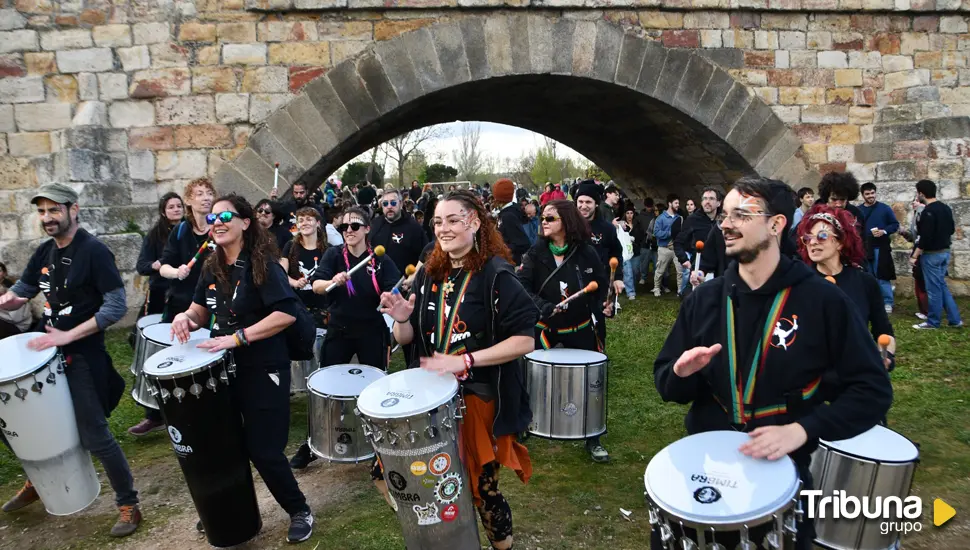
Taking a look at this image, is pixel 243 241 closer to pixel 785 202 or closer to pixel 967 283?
pixel 785 202

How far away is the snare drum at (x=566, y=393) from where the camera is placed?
4457 mm

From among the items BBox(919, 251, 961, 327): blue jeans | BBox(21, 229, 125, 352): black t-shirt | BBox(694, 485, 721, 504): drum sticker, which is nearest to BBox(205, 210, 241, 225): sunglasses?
BBox(21, 229, 125, 352): black t-shirt

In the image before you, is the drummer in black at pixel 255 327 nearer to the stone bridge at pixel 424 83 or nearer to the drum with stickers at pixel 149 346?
the drum with stickers at pixel 149 346

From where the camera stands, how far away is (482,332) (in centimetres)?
300

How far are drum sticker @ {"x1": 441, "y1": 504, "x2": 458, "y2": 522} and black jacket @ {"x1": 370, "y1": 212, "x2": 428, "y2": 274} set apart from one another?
3914 mm

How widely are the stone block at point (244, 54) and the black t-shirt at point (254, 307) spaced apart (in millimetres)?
5611

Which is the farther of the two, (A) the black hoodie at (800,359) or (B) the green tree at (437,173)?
(B) the green tree at (437,173)

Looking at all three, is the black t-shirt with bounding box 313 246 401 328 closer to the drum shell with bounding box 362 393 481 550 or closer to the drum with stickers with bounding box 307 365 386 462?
the drum with stickers with bounding box 307 365 386 462

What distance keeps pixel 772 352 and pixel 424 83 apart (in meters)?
7.30

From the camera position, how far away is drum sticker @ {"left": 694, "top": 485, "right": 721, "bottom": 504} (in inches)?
78.5

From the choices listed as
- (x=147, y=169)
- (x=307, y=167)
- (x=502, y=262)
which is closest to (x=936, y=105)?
(x=307, y=167)

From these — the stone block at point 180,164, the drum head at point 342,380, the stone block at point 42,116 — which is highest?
the stone block at point 42,116

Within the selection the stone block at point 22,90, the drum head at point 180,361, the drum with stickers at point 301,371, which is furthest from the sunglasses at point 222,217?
the stone block at point 22,90

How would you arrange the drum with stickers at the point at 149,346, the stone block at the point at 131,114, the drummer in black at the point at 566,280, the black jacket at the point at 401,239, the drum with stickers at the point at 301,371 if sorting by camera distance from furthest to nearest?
the stone block at the point at 131,114 → the black jacket at the point at 401,239 → the drum with stickers at the point at 301,371 → the drummer in black at the point at 566,280 → the drum with stickers at the point at 149,346
